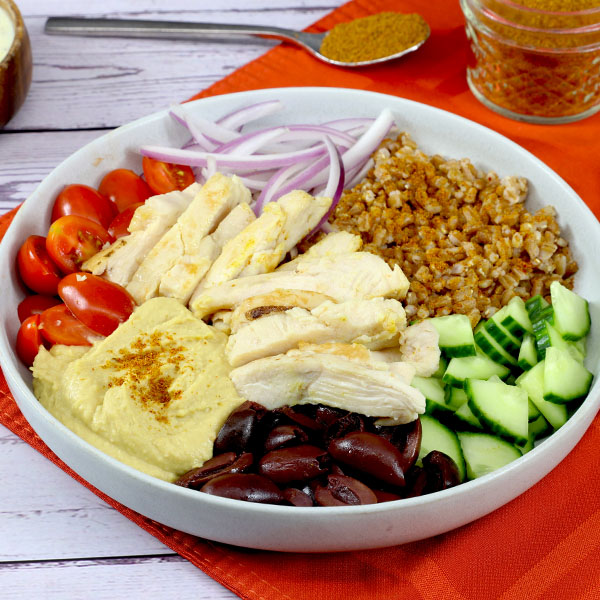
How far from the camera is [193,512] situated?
2.62 meters

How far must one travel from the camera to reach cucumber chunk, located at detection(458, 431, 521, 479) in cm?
293

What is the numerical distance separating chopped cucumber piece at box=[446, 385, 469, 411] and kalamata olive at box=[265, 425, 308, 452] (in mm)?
639

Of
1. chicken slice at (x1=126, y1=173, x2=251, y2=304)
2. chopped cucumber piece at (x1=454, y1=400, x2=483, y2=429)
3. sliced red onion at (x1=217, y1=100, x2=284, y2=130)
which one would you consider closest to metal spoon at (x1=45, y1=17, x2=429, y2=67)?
sliced red onion at (x1=217, y1=100, x2=284, y2=130)

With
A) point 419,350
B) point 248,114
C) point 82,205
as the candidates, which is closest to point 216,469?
point 419,350

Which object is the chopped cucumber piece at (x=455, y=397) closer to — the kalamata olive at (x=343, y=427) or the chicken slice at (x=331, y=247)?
the kalamata olive at (x=343, y=427)

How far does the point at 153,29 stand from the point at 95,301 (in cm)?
267

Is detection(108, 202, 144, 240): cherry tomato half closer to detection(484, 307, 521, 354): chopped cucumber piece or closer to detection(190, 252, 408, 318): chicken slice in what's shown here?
detection(190, 252, 408, 318): chicken slice

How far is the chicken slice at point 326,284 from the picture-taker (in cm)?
337

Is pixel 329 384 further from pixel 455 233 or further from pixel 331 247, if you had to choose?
pixel 455 233

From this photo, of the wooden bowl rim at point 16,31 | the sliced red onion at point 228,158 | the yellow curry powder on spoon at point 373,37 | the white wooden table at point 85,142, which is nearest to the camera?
the white wooden table at point 85,142

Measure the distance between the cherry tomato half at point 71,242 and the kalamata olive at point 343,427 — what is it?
1.41m

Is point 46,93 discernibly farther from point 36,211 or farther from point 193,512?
point 193,512

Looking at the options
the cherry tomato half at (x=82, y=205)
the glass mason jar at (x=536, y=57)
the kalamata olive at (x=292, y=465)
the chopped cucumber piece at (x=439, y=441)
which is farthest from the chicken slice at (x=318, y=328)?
the glass mason jar at (x=536, y=57)

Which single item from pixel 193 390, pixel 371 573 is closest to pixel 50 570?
pixel 193 390
